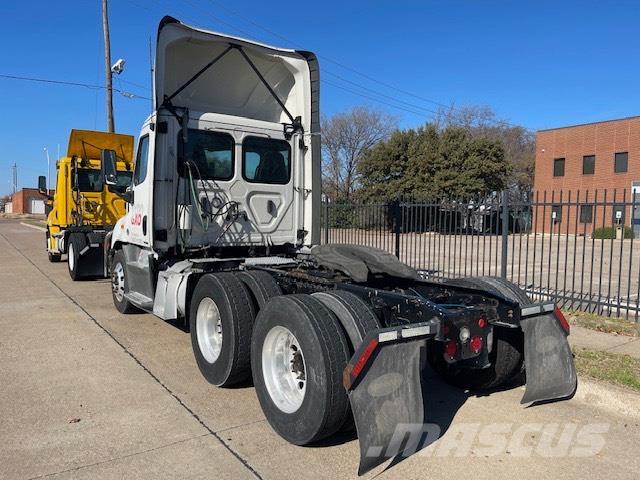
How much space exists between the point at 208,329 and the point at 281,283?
89 centimetres

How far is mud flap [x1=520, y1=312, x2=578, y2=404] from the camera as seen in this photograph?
4.23 metres

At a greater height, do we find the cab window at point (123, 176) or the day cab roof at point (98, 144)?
the day cab roof at point (98, 144)

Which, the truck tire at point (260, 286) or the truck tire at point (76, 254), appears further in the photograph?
the truck tire at point (76, 254)

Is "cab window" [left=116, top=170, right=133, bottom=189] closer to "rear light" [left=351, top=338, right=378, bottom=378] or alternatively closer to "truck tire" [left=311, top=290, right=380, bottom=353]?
"truck tire" [left=311, top=290, right=380, bottom=353]

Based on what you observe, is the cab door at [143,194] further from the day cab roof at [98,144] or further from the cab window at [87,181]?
the cab window at [87,181]

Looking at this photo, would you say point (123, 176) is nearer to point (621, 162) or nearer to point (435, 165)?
point (435, 165)

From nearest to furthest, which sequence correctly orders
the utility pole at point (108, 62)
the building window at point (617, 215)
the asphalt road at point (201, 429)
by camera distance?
the asphalt road at point (201, 429) < the building window at point (617, 215) < the utility pole at point (108, 62)

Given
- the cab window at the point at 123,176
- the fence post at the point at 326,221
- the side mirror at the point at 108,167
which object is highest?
the cab window at the point at 123,176

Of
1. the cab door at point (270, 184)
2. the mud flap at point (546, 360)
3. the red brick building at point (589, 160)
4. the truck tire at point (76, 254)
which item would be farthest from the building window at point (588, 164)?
the mud flap at point (546, 360)

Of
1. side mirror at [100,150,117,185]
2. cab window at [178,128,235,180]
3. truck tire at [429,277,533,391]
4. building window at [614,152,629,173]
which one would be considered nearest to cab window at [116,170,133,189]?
side mirror at [100,150,117,185]

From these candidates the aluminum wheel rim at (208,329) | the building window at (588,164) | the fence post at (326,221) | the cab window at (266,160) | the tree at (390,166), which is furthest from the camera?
the building window at (588,164)

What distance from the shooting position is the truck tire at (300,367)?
3537 mm

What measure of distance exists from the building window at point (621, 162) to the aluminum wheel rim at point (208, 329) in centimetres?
3755

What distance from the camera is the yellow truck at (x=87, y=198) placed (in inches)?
471
